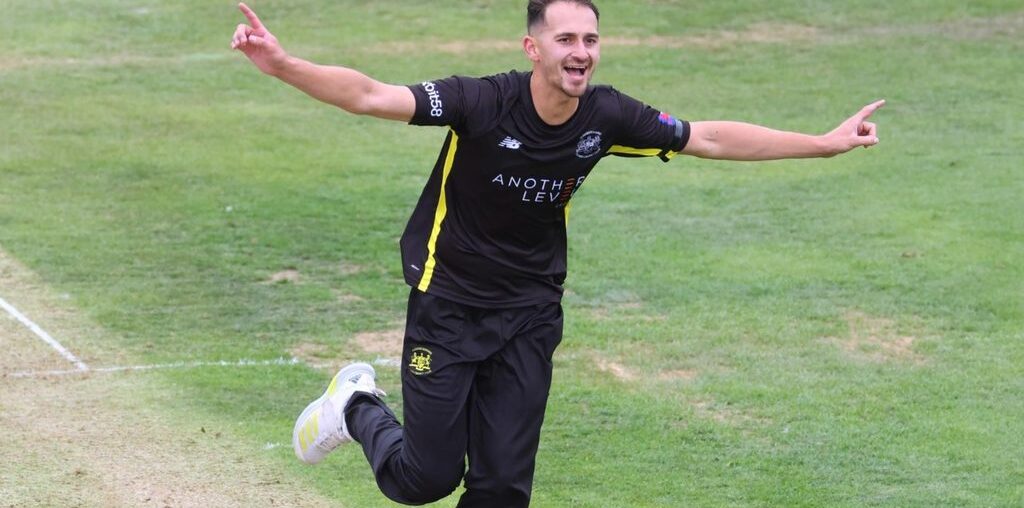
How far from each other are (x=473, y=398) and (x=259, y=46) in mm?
2020

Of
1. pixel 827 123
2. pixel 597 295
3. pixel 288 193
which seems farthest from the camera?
pixel 827 123

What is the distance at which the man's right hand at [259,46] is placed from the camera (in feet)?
20.2

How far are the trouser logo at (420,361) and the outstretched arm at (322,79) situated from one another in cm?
112

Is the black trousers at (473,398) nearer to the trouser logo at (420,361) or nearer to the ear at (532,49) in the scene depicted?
the trouser logo at (420,361)

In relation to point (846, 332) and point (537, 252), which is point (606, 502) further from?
point (846, 332)

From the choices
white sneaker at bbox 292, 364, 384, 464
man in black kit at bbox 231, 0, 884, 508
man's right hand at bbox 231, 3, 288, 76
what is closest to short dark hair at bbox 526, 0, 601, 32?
man in black kit at bbox 231, 0, 884, 508

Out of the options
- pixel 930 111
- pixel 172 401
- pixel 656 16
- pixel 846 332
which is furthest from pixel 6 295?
pixel 656 16

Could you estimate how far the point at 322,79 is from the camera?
636 cm

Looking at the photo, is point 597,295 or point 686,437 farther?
point 597,295

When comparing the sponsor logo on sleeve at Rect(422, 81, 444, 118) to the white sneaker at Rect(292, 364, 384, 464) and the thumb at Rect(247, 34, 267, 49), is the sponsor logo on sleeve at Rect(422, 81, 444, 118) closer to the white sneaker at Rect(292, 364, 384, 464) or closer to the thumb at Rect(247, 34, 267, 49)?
the thumb at Rect(247, 34, 267, 49)

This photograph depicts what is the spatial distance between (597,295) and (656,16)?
12.1m

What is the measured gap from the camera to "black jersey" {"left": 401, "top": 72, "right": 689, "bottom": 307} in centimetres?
688

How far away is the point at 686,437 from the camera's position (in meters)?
9.55

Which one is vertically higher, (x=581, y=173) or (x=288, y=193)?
(x=581, y=173)
